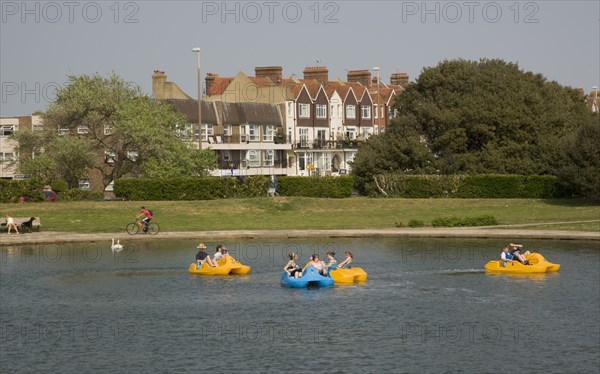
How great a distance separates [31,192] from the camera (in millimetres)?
83000

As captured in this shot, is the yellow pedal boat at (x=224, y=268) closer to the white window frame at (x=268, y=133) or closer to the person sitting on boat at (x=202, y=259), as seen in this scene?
the person sitting on boat at (x=202, y=259)

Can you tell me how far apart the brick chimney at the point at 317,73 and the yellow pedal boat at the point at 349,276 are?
9187cm

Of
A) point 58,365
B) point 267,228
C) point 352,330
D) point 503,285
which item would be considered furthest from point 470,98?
point 58,365

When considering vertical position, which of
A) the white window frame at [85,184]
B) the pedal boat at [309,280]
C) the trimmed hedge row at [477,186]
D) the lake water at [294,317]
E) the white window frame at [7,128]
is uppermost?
the white window frame at [7,128]

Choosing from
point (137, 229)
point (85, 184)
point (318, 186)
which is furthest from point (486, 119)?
point (85, 184)

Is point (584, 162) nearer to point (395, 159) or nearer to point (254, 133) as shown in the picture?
point (395, 159)

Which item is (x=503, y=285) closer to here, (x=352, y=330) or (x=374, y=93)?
(x=352, y=330)

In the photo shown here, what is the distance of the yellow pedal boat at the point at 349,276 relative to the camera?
47438mm

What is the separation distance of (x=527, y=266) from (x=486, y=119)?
44.3 m

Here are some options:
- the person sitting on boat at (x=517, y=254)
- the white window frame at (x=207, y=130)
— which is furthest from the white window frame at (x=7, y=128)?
the person sitting on boat at (x=517, y=254)

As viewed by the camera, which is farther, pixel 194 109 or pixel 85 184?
pixel 194 109

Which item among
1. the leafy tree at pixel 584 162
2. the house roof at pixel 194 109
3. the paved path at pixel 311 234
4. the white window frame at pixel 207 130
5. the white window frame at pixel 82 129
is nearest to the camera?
the paved path at pixel 311 234

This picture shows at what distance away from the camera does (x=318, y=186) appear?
3553 inches

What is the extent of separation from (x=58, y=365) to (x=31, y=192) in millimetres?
52436
